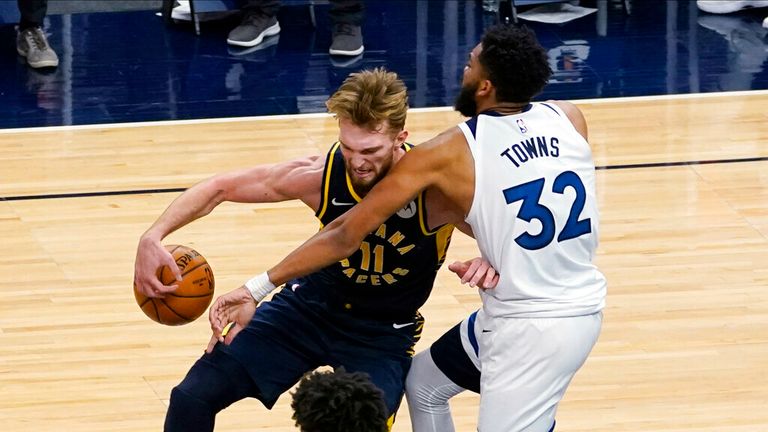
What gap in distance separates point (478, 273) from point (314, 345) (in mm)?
739

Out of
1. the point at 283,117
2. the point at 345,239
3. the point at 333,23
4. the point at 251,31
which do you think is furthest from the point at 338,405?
the point at 251,31

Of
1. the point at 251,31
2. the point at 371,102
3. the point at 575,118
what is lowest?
the point at 251,31

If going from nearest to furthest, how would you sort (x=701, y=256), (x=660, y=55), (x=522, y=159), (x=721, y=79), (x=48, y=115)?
(x=522, y=159) → (x=701, y=256) → (x=48, y=115) → (x=721, y=79) → (x=660, y=55)

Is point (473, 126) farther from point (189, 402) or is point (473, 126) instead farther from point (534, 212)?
point (189, 402)

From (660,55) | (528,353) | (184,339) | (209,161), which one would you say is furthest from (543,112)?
(660,55)

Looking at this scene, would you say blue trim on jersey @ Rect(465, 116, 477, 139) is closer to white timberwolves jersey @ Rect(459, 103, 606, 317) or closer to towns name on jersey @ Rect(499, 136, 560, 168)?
white timberwolves jersey @ Rect(459, 103, 606, 317)

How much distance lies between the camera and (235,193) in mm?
4492

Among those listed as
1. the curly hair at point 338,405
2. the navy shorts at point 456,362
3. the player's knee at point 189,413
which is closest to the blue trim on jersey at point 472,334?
the navy shorts at point 456,362

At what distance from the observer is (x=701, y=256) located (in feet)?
22.2

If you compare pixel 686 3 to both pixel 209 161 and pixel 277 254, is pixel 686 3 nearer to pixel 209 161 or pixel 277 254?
pixel 209 161

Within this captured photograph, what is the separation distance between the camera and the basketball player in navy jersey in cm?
431

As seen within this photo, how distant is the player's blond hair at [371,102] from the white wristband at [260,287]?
21.2 inches

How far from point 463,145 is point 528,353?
640 mm

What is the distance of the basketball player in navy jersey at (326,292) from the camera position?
14.1 ft
